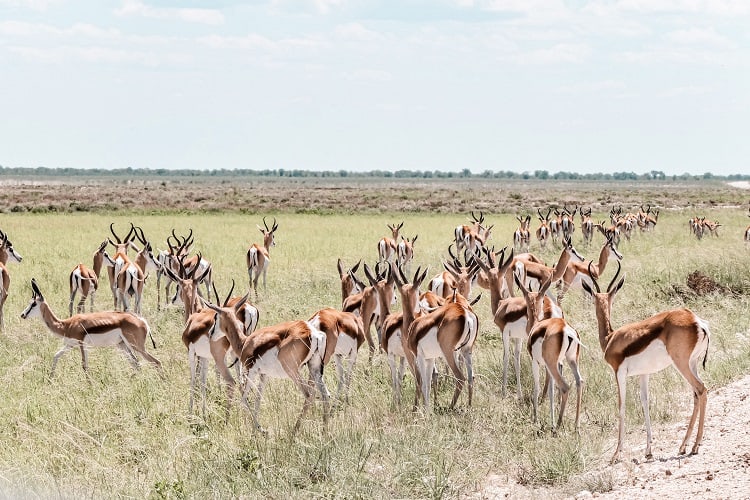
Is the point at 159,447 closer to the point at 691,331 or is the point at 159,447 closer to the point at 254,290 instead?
the point at 691,331

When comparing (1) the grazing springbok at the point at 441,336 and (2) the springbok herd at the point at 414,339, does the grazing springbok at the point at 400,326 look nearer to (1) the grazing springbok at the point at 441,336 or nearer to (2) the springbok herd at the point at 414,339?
(2) the springbok herd at the point at 414,339

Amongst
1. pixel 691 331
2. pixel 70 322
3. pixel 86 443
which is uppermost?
pixel 691 331

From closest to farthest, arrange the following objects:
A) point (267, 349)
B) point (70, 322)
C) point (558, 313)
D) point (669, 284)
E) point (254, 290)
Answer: point (267, 349) < point (558, 313) < point (70, 322) < point (669, 284) < point (254, 290)

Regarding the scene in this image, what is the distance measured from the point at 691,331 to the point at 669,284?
31.1 feet

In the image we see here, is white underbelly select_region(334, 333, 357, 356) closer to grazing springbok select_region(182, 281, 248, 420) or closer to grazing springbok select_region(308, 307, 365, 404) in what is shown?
grazing springbok select_region(308, 307, 365, 404)

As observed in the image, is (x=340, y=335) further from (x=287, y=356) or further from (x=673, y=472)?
(x=673, y=472)

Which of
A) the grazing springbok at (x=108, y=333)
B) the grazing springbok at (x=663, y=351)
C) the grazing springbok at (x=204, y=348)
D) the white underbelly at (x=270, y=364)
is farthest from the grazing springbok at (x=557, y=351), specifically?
the grazing springbok at (x=108, y=333)

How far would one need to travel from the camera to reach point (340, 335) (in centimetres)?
811

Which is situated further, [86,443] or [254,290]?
[254,290]

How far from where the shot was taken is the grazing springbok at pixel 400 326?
330 inches

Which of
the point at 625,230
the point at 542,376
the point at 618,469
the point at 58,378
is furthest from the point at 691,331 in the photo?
the point at 625,230

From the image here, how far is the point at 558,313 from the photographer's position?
8469 mm

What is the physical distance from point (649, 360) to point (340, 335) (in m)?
2.89

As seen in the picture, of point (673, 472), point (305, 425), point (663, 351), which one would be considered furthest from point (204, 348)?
point (673, 472)
